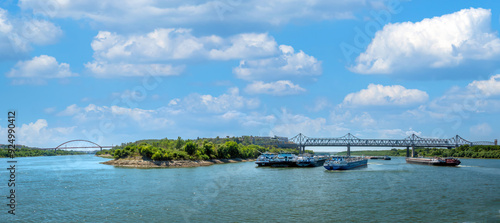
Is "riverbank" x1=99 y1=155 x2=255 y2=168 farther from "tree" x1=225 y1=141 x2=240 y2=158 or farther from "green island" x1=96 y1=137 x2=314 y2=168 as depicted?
"tree" x1=225 y1=141 x2=240 y2=158

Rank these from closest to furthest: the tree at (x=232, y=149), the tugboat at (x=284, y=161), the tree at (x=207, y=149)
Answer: the tugboat at (x=284, y=161) → the tree at (x=207, y=149) → the tree at (x=232, y=149)

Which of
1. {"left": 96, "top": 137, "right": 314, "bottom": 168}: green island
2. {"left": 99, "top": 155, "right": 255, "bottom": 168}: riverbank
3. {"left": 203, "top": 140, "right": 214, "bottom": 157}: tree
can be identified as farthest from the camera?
{"left": 203, "top": 140, "right": 214, "bottom": 157}: tree

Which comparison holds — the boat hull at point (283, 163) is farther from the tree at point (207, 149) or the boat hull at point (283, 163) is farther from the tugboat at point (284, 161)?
the tree at point (207, 149)

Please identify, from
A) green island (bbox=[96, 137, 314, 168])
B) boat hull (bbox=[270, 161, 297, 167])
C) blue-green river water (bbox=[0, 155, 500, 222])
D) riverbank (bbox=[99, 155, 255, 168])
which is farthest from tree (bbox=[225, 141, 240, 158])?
blue-green river water (bbox=[0, 155, 500, 222])

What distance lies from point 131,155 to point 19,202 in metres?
94.8

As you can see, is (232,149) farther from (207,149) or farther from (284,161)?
(284,161)

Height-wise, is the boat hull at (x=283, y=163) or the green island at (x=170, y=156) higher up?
the green island at (x=170, y=156)

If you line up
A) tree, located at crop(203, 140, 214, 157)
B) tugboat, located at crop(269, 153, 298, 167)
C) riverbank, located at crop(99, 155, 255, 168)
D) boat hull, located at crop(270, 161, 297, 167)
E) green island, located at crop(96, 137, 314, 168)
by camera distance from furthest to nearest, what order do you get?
1. tree, located at crop(203, 140, 214, 157)
2. tugboat, located at crop(269, 153, 298, 167)
3. boat hull, located at crop(270, 161, 297, 167)
4. green island, located at crop(96, 137, 314, 168)
5. riverbank, located at crop(99, 155, 255, 168)

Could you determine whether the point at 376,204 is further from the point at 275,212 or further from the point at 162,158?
the point at 162,158

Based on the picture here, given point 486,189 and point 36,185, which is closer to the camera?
point 486,189

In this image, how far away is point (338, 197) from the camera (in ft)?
190

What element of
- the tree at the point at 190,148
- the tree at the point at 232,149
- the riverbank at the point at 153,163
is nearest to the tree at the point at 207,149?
the tree at the point at 190,148

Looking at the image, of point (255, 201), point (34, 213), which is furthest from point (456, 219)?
point (34, 213)

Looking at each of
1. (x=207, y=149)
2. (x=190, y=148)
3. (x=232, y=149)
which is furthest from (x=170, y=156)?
(x=232, y=149)
